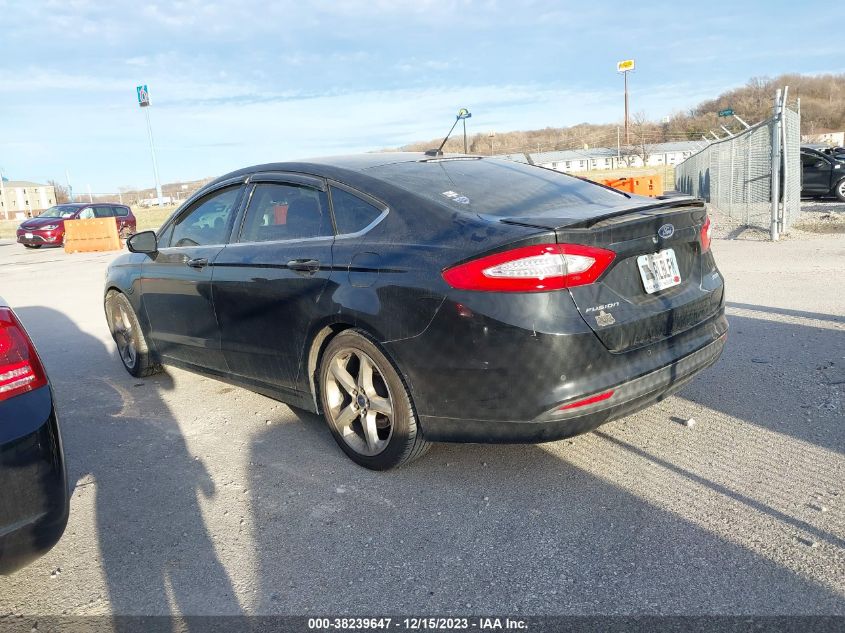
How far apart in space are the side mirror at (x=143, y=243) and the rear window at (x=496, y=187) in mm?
2075

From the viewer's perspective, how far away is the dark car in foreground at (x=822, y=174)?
18781 millimetres

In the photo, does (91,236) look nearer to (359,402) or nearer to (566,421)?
(359,402)

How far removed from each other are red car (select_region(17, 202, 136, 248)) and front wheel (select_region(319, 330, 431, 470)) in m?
19.6

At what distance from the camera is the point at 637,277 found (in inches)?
120

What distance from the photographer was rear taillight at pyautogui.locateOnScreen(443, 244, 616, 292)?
2799mm

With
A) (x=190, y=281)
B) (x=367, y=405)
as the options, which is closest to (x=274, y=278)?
(x=367, y=405)

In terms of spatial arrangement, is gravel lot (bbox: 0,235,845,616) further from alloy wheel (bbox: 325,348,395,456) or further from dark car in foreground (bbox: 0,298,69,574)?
dark car in foreground (bbox: 0,298,69,574)

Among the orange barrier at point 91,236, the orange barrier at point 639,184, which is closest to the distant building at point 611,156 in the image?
the orange barrier at point 639,184

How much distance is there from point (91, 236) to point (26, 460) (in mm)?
20333

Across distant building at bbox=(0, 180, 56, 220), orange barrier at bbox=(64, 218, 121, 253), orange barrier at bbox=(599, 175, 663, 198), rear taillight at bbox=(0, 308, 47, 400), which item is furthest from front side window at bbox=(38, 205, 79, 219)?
distant building at bbox=(0, 180, 56, 220)

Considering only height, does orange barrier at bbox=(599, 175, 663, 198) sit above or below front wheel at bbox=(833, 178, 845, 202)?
above

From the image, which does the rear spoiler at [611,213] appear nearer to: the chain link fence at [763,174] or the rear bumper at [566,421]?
the rear bumper at [566,421]

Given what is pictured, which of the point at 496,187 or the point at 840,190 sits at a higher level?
the point at 496,187

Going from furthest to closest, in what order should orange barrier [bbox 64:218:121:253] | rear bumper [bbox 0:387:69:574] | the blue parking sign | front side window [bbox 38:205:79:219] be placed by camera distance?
the blue parking sign
front side window [bbox 38:205:79:219]
orange barrier [bbox 64:218:121:253]
rear bumper [bbox 0:387:69:574]
